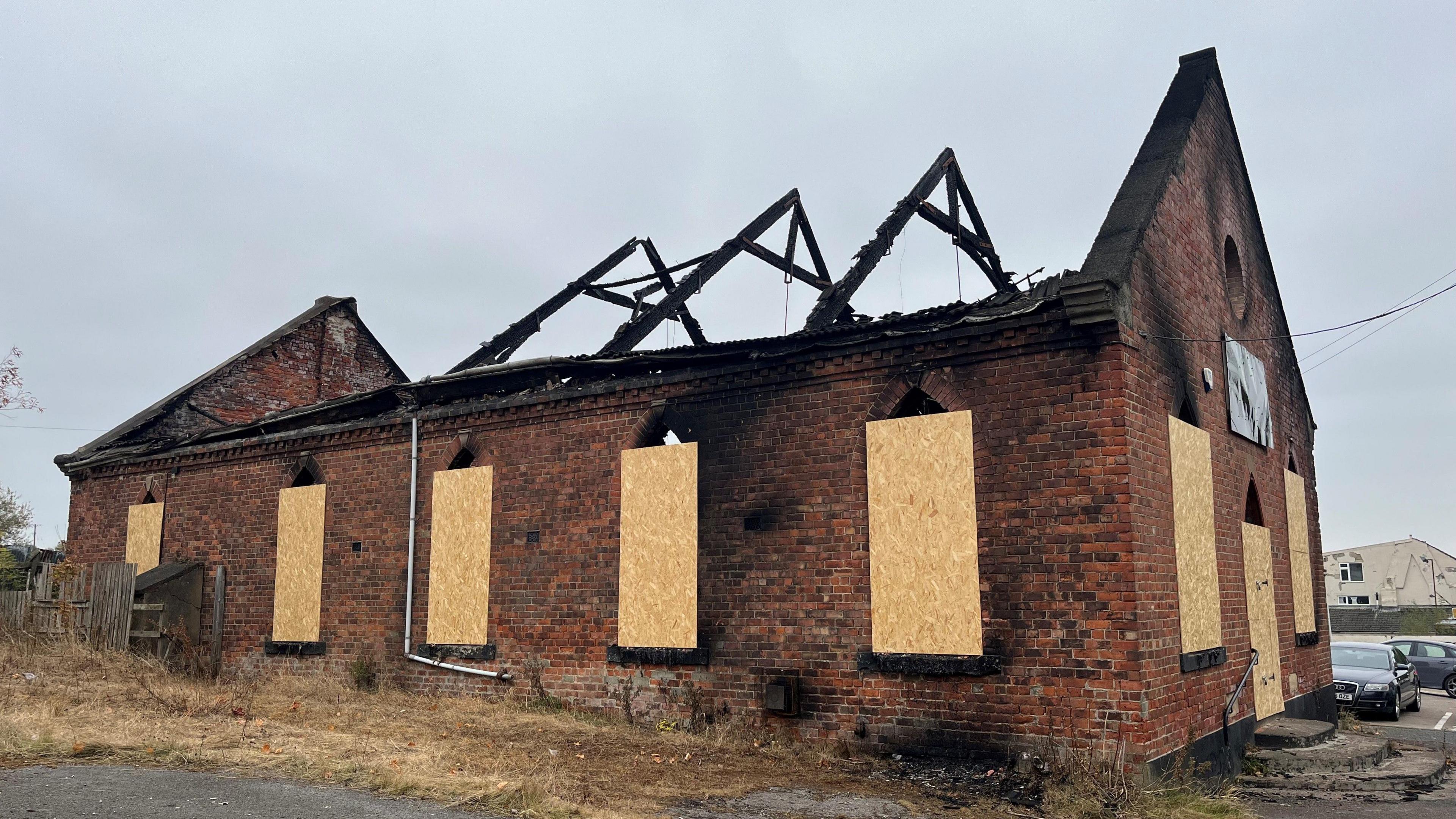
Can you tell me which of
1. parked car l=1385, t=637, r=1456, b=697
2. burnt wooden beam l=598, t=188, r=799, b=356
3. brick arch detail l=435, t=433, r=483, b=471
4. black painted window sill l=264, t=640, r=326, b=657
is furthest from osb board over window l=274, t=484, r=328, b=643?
parked car l=1385, t=637, r=1456, b=697

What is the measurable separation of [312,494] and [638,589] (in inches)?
243

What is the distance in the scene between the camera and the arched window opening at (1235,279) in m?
12.9

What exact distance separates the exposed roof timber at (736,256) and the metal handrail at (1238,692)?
23.9ft

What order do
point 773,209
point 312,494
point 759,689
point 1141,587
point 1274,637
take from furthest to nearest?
point 773,209 → point 312,494 → point 1274,637 → point 759,689 → point 1141,587

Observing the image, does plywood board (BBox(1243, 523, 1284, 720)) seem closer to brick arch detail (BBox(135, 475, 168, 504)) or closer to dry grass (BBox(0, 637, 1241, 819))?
dry grass (BBox(0, 637, 1241, 819))

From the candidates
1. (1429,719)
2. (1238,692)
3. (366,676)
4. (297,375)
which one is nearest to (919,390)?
(1238,692)

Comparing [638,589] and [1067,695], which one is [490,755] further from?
[1067,695]

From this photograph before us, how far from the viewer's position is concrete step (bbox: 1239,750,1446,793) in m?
9.75

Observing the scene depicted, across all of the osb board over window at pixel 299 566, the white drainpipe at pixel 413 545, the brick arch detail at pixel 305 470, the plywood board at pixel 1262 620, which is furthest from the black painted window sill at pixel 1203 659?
the brick arch detail at pixel 305 470

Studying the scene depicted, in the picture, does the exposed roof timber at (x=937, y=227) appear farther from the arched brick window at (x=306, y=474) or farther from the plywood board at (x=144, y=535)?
the plywood board at (x=144, y=535)

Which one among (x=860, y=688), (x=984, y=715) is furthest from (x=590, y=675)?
(x=984, y=715)

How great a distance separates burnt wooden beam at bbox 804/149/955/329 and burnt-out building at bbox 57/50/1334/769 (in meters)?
0.09

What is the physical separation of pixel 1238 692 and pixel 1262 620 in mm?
1654

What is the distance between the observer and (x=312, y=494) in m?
14.9
